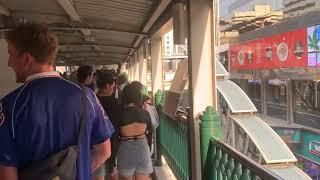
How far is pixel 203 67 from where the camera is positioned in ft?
13.6

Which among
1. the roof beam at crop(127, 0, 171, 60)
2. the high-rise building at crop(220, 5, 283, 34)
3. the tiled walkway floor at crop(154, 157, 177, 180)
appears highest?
the high-rise building at crop(220, 5, 283, 34)

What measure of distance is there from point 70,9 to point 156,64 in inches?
132

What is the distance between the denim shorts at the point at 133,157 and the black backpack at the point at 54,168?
2610mm

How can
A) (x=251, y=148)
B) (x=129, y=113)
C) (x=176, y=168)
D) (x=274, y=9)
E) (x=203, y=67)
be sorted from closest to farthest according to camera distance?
(x=203, y=67), (x=129, y=113), (x=176, y=168), (x=251, y=148), (x=274, y=9)

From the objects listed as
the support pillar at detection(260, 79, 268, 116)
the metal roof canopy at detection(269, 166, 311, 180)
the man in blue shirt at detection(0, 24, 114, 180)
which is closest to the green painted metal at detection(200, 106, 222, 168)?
the man in blue shirt at detection(0, 24, 114, 180)

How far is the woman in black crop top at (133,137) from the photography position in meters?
4.43

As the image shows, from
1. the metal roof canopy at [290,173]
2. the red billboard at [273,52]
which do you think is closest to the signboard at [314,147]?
the red billboard at [273,52]

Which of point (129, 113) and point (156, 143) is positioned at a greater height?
point (129, 113)

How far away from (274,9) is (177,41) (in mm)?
7503

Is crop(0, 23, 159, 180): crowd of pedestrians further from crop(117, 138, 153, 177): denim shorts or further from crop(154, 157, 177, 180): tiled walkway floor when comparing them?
crop(154, 157, 177, 180): tiled walkway floor

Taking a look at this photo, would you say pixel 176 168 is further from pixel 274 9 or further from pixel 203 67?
pixel 274 9

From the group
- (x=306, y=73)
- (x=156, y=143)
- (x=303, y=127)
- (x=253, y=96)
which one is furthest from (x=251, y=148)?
(x=253, y=96)

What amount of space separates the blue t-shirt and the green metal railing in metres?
0.92

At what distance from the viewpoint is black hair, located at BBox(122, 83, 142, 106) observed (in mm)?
4426
